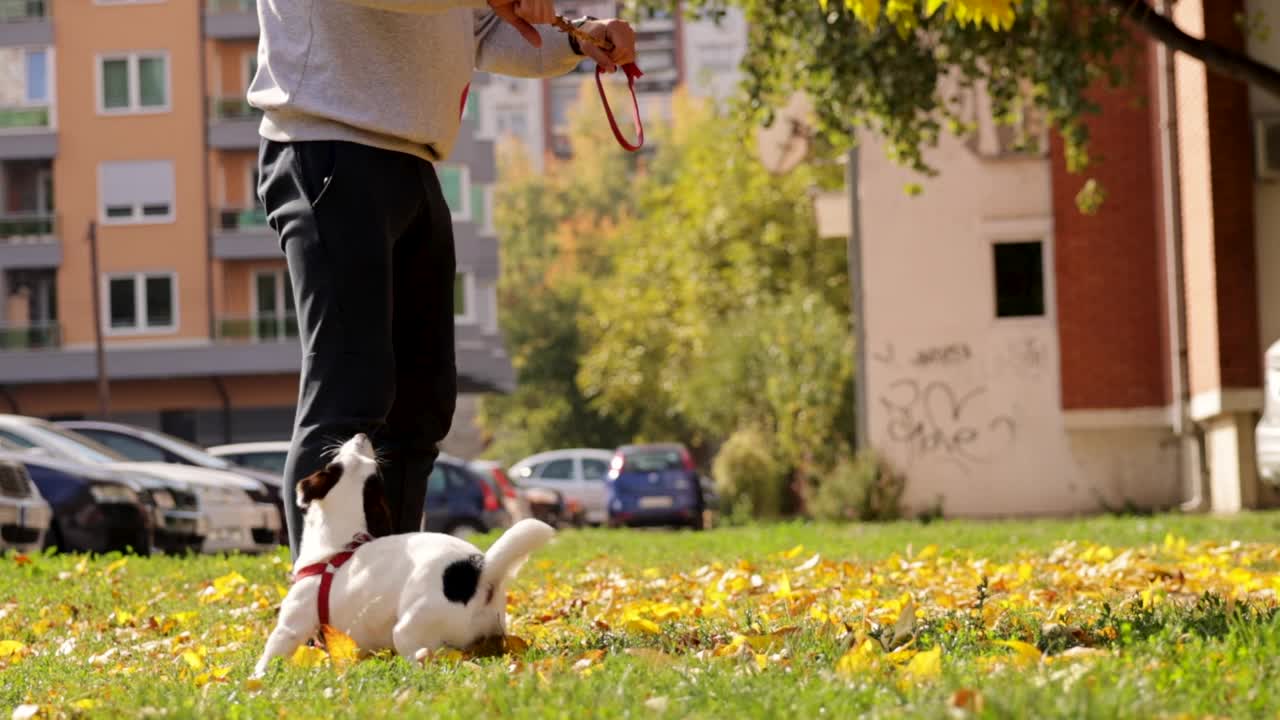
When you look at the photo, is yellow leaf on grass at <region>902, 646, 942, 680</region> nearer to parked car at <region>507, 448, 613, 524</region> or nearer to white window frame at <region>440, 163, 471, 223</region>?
parked car at <region>507, 448, 613, 524</region>

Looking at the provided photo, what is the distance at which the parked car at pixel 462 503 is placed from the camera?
1067 inches

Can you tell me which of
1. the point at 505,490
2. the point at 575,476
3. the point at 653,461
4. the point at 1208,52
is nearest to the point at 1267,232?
the point at 1208,52

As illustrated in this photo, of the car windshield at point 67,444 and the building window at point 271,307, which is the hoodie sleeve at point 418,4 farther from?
the building window at point 271,307

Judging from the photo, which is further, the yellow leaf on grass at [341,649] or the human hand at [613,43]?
the human hand at [613,43]

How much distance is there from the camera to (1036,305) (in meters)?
29.4

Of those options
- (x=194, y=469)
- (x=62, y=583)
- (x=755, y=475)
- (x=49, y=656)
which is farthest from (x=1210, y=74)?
(x=49, y=656)

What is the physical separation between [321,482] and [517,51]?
1532 mm

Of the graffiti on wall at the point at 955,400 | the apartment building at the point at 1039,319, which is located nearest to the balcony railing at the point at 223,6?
the apartment building at the point at 1039,319

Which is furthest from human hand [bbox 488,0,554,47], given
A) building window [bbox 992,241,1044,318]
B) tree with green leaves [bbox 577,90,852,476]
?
tree with green leaves [bbox 577,90,852,476]

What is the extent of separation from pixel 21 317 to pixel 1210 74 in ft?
125

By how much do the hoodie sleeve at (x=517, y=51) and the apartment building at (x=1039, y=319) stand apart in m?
21.6

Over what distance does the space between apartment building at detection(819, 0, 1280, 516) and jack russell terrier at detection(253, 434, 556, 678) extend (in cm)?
2258

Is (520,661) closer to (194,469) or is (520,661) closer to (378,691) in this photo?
(378,691)

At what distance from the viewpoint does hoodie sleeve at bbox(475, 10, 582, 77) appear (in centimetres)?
572
